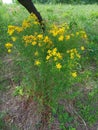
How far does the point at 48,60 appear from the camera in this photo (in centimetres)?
384

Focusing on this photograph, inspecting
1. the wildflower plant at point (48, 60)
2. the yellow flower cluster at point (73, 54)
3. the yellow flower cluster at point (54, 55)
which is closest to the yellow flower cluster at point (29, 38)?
the wildflower plant at point (48, 60)

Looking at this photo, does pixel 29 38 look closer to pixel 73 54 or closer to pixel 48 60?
pixel 48 60

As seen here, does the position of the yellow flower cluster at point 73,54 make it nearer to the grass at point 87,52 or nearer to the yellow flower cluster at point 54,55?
the yellow flower cluster at point 54,55

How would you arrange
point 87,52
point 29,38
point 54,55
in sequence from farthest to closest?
1. point 87,52
2. point 29,38
3. point 54,55

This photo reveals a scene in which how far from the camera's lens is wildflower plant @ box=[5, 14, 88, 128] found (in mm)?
3836

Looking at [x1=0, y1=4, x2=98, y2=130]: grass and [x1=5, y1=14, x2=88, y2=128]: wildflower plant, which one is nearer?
[x1=5, y1=14, x2=88, y2=128]: wildflower plant

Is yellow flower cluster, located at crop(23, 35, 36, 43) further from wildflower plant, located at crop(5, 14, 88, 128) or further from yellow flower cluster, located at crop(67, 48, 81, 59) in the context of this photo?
yellow flower cluster, located at crop(67, 48, 81, 59)

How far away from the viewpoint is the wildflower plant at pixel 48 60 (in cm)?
384

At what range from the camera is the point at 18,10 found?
758 cm

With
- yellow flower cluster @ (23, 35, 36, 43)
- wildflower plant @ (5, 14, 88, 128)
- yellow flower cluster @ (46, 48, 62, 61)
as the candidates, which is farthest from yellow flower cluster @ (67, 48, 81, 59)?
yellow flower cluster @ (23, 35, 36, 43)

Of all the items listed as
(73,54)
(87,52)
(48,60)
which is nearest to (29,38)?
(48,60)

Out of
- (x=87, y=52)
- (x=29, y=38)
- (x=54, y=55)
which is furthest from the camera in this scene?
(x=87, y=52)

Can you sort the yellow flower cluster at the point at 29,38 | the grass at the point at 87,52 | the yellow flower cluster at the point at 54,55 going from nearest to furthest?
the yellow flower cluster at the point at 54,55, the yellow flower cluster at the point at 29,38, the grass at the point at 87,52

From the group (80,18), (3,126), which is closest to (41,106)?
(3,126)
